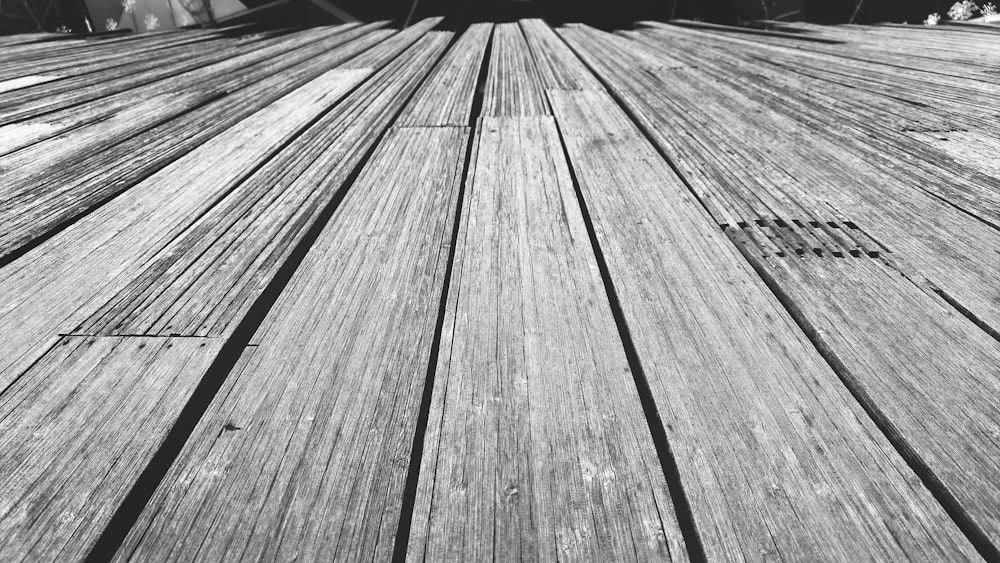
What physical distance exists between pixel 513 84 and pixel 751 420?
180 cm

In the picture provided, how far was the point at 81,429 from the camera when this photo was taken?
684 millimetres

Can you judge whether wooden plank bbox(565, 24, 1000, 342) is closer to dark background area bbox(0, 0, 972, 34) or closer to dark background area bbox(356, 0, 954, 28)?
dark background area bbox(0, 0, 972, 34)

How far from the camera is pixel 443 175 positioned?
1356 millimetres

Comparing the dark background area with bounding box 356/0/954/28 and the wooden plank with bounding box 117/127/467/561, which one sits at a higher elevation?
the dark background area with bounding box 356/0/954/28

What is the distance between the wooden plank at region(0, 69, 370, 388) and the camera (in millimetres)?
869

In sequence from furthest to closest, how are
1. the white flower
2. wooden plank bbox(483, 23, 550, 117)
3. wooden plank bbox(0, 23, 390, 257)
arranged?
the white flower, wooden plank bbox(483, 23, 550, 117), wooden plank bbox(0, 23, 390, 257)

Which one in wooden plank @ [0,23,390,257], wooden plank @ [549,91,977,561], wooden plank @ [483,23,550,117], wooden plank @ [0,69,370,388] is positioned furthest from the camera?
wooden plank @ [483,23,550,117]

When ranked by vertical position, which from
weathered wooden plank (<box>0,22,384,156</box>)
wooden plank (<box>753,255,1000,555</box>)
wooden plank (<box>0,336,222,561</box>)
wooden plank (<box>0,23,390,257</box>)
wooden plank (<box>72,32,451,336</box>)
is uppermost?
weathered wooden plank (<box>0,22,384,156</box>)

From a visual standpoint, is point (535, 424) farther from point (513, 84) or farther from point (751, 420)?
point (513, 84)

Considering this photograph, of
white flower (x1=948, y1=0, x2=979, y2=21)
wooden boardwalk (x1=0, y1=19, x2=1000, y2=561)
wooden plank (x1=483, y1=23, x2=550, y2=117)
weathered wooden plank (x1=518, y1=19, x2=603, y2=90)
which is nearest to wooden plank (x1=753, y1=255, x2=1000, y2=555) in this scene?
wooden boardwalk (x1=0, y1=19, x2=1000, y2=561)

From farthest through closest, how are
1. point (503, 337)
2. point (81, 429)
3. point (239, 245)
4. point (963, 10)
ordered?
point (963, 10)
point (239, 245)
point (503, 337)
point (81, 429)

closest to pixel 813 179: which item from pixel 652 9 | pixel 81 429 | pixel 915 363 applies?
pixel 915 363

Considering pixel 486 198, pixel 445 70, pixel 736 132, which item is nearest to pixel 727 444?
pixel 486 198

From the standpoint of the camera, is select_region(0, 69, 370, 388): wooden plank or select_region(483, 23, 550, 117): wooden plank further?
select_region(483, 23, 550, 117): wooden plank
